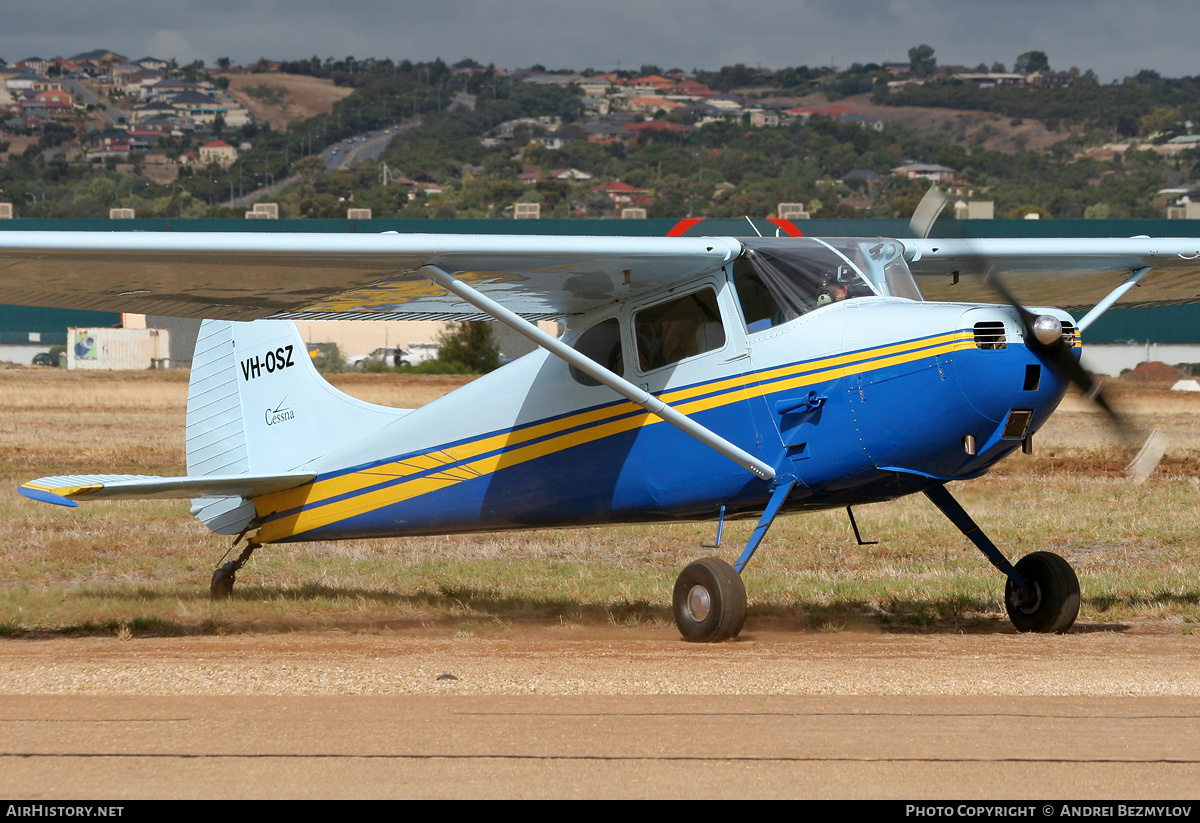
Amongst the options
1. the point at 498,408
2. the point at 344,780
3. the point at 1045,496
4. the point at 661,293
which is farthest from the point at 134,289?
the point at 1045,496

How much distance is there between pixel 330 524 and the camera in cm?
1130

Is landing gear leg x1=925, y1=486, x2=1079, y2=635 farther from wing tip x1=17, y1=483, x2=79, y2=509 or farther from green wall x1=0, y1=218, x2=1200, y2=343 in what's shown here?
green wall x1=0, y1=218, x2=1200, y2=343

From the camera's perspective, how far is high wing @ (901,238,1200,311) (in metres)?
9.66

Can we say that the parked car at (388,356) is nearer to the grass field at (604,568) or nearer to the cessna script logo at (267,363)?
the grass field at (604,568)

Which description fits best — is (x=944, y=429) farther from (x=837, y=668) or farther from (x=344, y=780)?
(x=344, y=780)

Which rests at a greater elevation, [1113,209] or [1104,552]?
[1113,209]

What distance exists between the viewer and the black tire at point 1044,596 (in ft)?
29.7

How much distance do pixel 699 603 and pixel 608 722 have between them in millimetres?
2854

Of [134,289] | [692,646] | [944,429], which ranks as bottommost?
[692,646]

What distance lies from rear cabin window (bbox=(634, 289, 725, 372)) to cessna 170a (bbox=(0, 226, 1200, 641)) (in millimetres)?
17

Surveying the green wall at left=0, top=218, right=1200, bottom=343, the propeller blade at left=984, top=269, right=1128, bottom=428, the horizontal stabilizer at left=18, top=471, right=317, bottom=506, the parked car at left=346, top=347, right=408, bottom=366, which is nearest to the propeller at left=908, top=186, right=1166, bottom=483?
the propeller blade at left=984, top=269, right=1128, bottom=428

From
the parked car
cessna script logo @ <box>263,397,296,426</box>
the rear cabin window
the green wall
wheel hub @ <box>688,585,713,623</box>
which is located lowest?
wheel hub @ <box>688,585,713,623</box>

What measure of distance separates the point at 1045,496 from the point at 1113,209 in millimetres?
176886

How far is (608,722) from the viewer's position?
5844 mm
